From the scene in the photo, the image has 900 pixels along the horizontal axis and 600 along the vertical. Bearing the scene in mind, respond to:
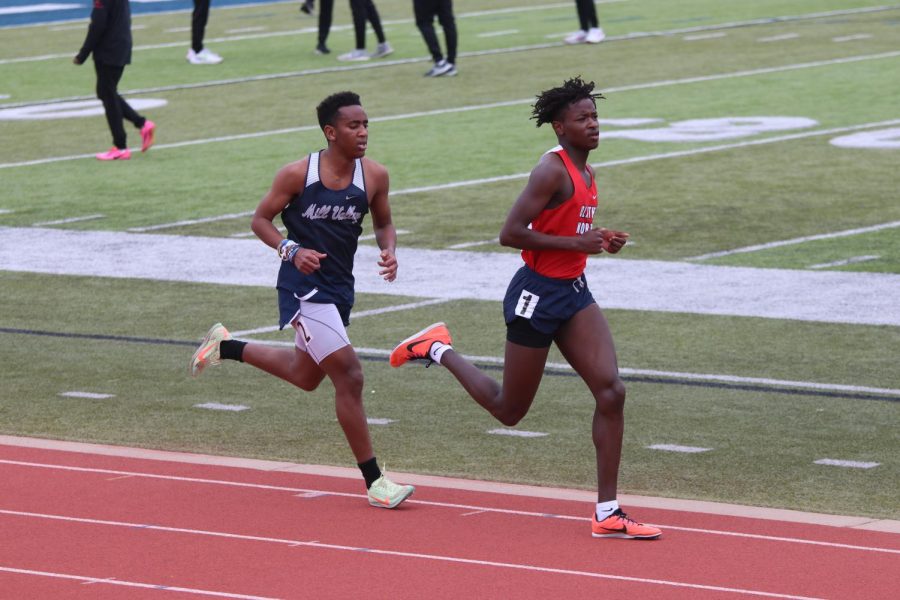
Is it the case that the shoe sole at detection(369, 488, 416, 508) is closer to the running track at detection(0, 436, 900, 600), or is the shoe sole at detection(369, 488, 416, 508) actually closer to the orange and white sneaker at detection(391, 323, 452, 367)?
the running track at detection(0, 436, 900, 600)

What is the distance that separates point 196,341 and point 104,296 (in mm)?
1867

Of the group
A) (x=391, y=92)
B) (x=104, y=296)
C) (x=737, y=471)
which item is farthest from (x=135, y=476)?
(x=391, y=92)

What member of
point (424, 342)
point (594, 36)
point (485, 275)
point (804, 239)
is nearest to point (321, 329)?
point (424, 342)

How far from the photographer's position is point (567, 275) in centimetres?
793

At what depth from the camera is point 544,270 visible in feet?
26.1

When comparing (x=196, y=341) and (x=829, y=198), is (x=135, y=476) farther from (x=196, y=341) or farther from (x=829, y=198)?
(x=829, y=198)

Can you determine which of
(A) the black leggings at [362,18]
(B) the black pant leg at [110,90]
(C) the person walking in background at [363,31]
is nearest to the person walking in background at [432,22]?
(A) the black leggings at [362,18]

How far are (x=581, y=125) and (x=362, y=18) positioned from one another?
2052cm

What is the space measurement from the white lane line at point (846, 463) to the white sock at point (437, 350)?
1789mm

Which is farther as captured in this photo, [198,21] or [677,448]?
[198,21]

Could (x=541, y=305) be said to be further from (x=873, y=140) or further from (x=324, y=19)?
(x=324, y=19)

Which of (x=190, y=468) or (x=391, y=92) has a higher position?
(x=190, y=468)

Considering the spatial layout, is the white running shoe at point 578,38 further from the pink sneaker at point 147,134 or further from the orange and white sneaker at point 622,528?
the orange and white sneaker at point 622,528

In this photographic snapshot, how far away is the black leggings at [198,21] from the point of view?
27.7 metres
